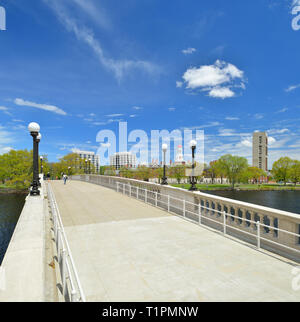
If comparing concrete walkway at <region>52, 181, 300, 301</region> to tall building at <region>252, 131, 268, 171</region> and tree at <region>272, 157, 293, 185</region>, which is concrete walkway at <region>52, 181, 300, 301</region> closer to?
tree at <region>272, 157, 293, 185</region>

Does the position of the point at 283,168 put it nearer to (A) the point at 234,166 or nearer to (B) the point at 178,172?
(A) the point at 234,166

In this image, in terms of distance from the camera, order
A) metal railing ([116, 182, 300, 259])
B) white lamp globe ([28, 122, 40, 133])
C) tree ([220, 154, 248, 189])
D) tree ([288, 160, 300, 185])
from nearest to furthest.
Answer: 1. metal railing ([116, 182, 300, 259])
2. white lamp globe ([28, 122, 40, 133])
3. tree ([220, 154, 248, 189])
4. tree ([288, 160, 300, 185])

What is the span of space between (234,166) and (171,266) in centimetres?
9139

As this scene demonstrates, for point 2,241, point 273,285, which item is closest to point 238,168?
point 2,241

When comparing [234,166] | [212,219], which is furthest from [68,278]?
[234,166]

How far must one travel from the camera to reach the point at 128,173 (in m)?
95.1

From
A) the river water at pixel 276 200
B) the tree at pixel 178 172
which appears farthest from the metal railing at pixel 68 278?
the tree at pixel 178 172

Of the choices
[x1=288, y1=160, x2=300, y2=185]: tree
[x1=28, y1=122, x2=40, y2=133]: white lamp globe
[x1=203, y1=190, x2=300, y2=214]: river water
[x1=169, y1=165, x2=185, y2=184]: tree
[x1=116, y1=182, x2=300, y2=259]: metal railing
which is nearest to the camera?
[x1=116, y1=182, x2=300, y2=259]: metal railing

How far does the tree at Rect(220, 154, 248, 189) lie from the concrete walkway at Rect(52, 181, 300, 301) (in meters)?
87.7

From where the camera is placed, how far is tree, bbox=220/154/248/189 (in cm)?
8731

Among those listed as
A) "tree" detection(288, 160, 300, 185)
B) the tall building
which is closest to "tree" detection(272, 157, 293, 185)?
"tree" detection(288, 160, 300, 185)

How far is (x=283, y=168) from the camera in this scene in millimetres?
97750

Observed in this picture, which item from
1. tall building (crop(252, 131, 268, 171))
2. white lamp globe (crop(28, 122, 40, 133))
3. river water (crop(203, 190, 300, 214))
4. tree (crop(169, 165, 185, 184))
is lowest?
river water (crop(203, 190, 300, 214))
